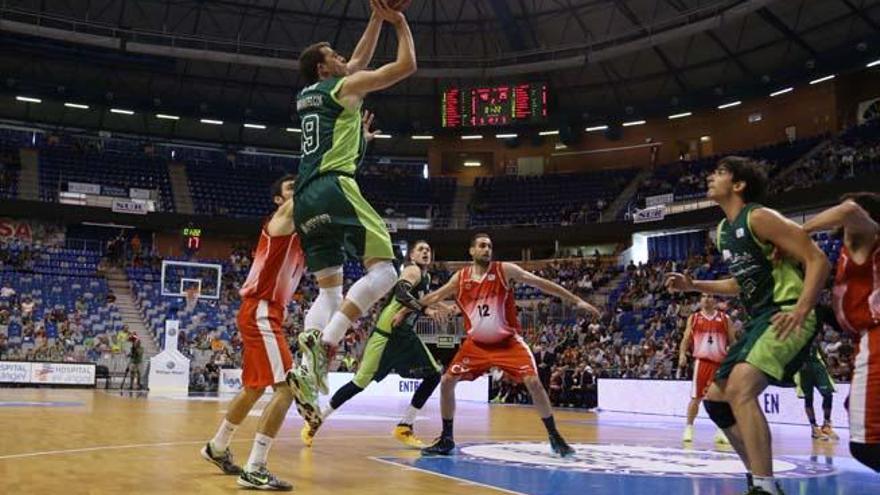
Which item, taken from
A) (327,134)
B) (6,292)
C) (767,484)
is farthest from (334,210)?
(6,292)

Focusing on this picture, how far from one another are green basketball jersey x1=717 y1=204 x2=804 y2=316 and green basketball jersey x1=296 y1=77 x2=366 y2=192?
2.58 metres

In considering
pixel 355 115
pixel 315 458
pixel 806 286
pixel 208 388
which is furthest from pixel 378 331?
pixel 208 388

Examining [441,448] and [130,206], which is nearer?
[441,448]

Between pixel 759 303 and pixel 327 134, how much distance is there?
3.05 metres

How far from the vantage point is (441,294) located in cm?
880

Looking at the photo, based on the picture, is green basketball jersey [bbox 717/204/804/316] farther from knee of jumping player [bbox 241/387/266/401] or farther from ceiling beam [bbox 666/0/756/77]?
ceiling beam [bbox 666/0/756/77]

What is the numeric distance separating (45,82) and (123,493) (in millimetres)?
37273

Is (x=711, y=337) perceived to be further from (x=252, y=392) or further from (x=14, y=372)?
(x=14, y=372)

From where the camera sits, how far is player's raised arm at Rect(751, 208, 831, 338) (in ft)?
15.5

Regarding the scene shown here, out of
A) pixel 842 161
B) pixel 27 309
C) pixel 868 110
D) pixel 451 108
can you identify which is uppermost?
pixel 451 108

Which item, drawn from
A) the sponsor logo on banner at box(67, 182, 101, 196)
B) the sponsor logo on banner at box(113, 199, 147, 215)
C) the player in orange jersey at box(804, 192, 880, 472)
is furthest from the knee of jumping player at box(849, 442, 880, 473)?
the sponsor logo on banner at box(67, 182, 101, 196)

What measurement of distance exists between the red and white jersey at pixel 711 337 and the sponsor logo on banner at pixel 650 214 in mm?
23153

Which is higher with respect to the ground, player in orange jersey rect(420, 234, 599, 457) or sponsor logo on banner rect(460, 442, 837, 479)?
player in orange jersey rect(420, 234, 599, 457)

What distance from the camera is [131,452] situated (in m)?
7.47
